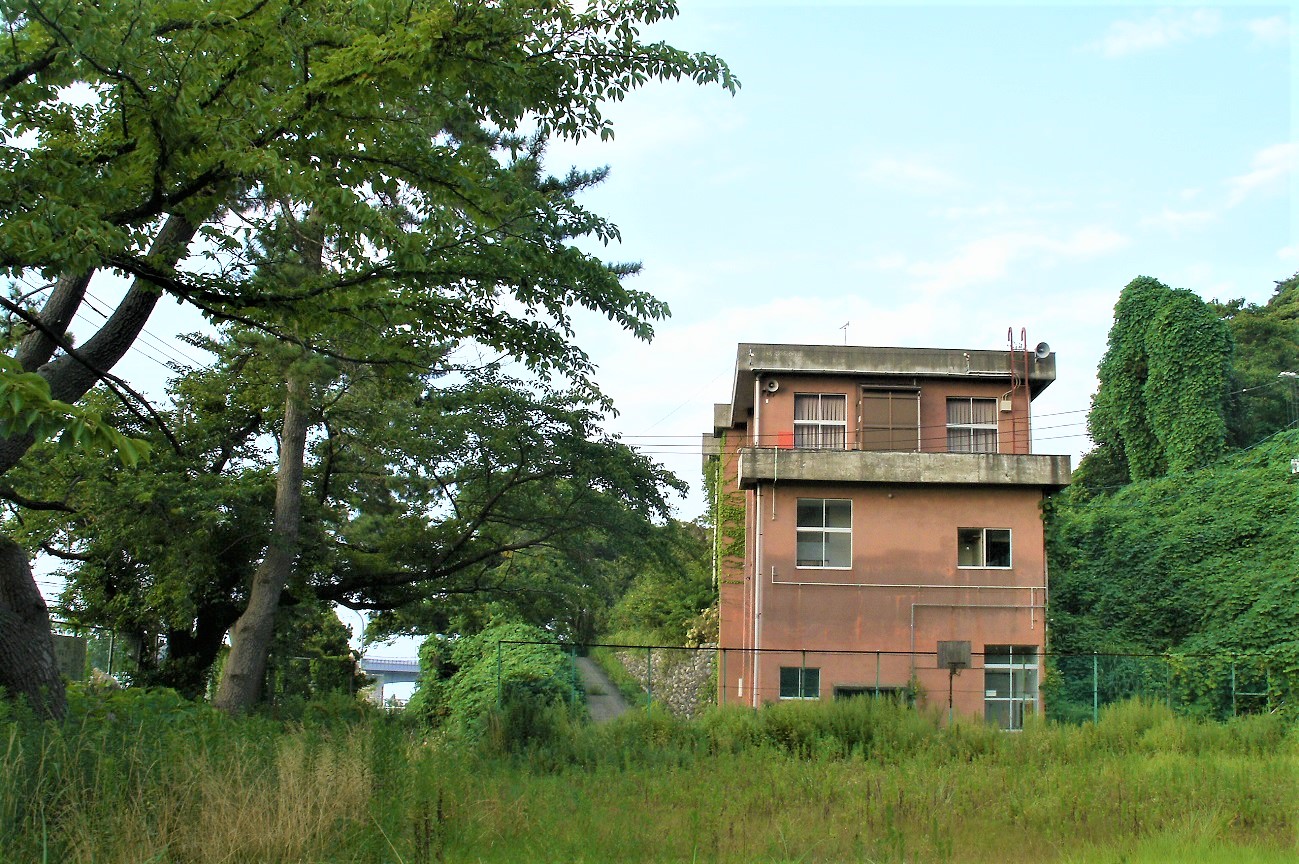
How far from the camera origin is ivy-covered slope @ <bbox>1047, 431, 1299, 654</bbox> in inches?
1085

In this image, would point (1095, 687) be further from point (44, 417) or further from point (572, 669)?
point (44, 417)

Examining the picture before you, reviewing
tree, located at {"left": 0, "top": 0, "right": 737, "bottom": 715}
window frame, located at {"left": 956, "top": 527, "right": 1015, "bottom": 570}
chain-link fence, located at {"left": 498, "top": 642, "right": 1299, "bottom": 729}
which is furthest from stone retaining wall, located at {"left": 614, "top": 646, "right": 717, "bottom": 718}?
tree, located at {"left": 0, "top": 0, "right": 737, "bottom": 715}

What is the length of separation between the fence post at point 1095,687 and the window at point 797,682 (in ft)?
19.1

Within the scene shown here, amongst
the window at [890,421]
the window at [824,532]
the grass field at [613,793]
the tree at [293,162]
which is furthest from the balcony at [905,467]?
the tree at [293,162]

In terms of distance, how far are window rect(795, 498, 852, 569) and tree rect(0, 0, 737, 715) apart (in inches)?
593

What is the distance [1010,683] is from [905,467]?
5.44m

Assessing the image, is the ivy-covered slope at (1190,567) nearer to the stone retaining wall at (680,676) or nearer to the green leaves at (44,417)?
the stone retaining wall at (680,676)

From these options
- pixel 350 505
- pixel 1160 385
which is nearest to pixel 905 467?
pixel 350 505

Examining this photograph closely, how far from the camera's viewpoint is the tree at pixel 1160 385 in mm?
38312

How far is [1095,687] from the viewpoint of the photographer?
23172 millimetres

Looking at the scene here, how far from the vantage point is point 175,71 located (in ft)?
29.0

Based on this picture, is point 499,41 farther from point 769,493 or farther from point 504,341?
point 769,493

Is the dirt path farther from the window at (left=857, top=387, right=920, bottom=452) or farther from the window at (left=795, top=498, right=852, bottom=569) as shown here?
the window at (left=857, top=387, right=920, bottom=452)

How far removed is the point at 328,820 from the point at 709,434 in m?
31.5
